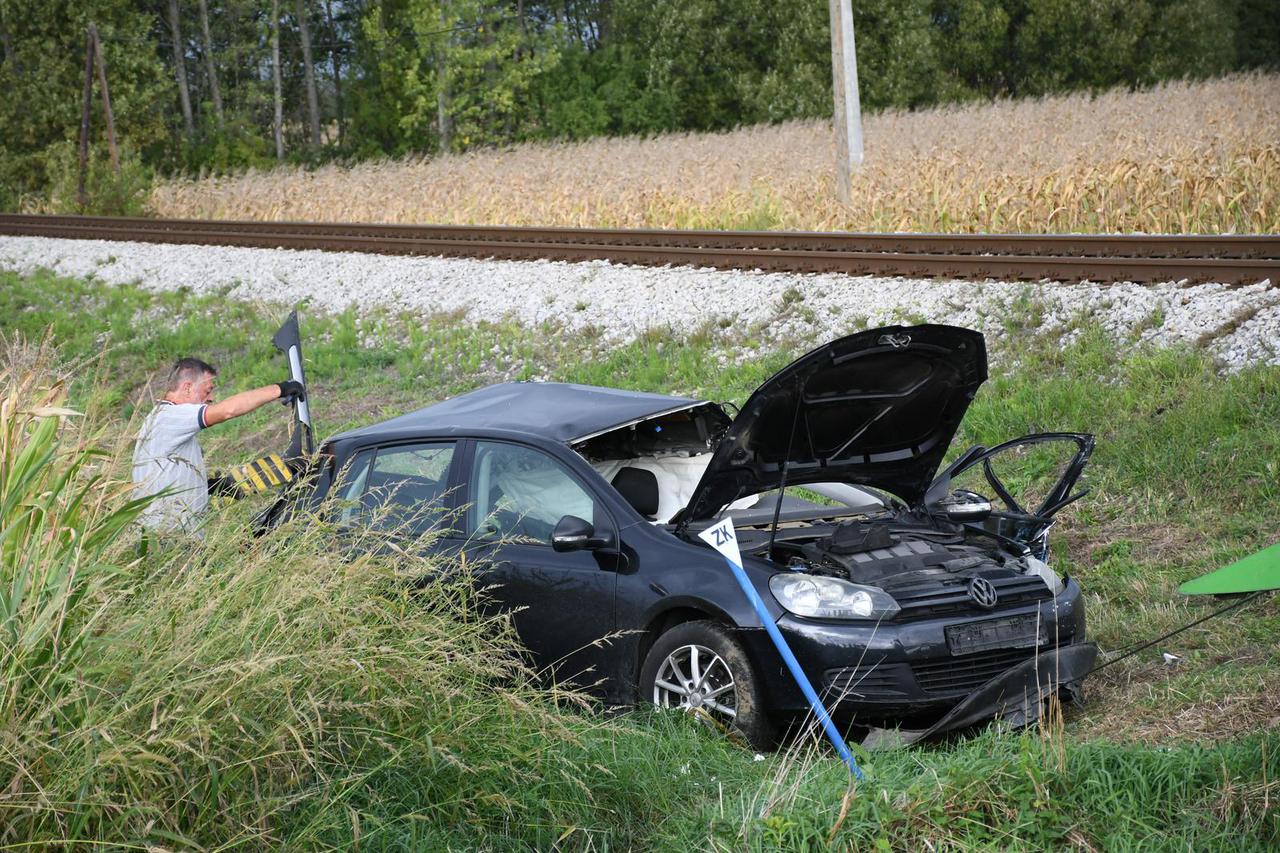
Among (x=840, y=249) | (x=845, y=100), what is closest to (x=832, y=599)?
(x=840, y=249)

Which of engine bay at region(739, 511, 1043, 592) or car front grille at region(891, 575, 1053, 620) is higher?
engine bay at region(739, 511, 1043, 592)

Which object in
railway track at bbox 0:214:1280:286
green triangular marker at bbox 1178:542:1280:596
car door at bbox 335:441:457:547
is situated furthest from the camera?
railway track at bbox 0:214:1280:286

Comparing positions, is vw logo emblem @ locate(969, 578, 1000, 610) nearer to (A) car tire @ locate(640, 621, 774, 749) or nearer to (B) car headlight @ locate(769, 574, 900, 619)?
(B) car headlight @ locate(769, 574, 900, 619)

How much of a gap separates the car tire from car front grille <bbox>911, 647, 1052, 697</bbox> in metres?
0.64

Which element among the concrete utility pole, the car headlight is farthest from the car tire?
the concrete utility pole

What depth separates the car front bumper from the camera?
5.31 meters

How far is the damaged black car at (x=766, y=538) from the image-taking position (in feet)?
17.7

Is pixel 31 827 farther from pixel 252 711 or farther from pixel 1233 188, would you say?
pixel 1233 188

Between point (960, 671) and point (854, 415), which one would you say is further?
point (854, 415)

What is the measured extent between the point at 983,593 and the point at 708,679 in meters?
1.19

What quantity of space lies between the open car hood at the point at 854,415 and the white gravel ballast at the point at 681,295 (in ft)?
14.9

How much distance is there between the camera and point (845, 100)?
19891 millimetres

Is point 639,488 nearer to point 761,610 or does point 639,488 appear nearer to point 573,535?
point 573,535

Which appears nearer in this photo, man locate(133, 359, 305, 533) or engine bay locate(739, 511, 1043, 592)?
engine bay locate(739, 511, 1043, 592)
